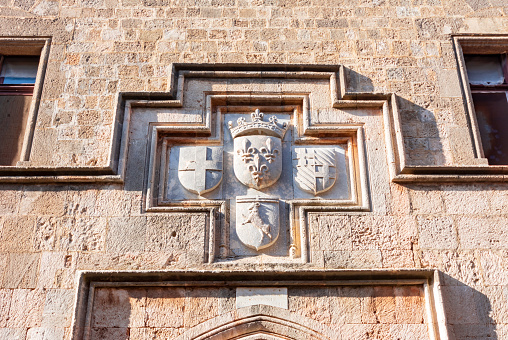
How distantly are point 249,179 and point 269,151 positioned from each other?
304 millimetres

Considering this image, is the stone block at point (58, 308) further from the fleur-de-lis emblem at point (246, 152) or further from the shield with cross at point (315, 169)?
the shield with cross at point (315, 169)

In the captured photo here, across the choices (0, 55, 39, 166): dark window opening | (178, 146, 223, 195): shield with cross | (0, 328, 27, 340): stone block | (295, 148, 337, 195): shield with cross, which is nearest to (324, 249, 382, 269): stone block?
(295, 148, 337, 195): shield with cross

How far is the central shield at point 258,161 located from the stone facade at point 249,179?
95 millimetres

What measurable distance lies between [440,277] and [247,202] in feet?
5.43

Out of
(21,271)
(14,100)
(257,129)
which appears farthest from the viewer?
(14,100)

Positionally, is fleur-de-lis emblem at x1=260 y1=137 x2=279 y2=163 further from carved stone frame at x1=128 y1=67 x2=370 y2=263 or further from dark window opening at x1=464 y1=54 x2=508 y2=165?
dark window opening at x1=464 y1=54 x2=508 y2=165

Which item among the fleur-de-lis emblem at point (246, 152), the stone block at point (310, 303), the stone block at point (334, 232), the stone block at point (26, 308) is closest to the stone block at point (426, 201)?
the stone block at point (334, 232)

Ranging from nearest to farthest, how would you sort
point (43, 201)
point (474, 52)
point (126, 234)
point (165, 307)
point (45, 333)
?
point (45, 333), point (165, 307), point (126, 234), point (43, 201), point (474, 52)

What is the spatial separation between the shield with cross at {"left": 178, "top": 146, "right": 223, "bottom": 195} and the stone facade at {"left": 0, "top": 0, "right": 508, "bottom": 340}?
32 millimetres

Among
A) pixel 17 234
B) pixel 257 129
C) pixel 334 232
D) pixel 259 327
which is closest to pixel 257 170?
pixel 257 129

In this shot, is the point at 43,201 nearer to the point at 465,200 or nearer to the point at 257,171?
the point at 257,171

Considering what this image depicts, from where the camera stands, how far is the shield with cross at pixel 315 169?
15.7 feet

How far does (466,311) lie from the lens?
430cm

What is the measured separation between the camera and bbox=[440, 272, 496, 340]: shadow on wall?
4.23 meters
